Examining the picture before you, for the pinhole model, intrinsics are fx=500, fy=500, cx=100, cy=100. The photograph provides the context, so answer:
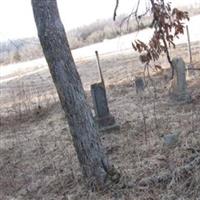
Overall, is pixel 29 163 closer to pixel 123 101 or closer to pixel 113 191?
pixel 113 191

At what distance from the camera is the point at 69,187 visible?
724 cm

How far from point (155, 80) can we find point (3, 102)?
20.6 ft

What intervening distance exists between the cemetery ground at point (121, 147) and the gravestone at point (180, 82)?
17 centimetres

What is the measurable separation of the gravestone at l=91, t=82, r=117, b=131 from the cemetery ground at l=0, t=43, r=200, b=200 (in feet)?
0.85

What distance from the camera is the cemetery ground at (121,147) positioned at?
647 cm

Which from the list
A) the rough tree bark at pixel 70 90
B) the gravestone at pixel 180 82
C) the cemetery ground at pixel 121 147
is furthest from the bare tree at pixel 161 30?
the gravestone at pixel 180 82

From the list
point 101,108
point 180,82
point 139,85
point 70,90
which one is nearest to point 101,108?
point 101,108

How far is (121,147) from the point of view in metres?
8.70

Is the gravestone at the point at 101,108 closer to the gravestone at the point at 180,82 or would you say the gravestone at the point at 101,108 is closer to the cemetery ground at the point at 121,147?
the cemetery ground at the point at 121,147

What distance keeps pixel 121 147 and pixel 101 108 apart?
167cm

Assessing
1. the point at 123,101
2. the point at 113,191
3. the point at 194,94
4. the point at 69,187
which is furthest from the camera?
the point at 123,101

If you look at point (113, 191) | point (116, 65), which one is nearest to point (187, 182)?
point (113, 191)

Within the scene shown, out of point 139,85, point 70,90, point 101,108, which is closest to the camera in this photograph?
point 70,90

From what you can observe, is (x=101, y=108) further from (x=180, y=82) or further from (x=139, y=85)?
(x=139, y=85)
